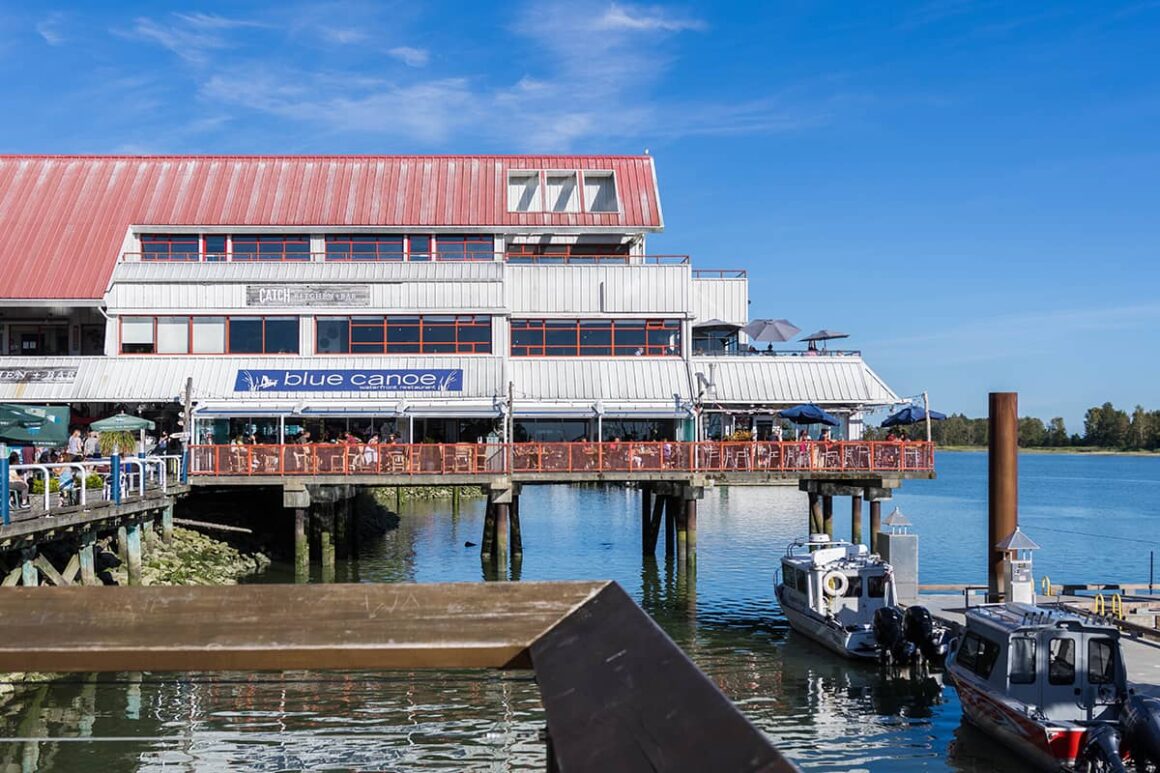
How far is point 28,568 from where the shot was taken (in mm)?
22047

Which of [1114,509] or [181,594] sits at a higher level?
[181,594]

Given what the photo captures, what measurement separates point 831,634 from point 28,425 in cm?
2093

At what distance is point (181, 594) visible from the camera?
4.91 m

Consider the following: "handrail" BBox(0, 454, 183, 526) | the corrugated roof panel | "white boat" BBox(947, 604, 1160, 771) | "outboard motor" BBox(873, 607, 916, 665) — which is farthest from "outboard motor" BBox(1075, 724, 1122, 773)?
the corrugated roof panel

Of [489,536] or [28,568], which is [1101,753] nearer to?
[28,568]

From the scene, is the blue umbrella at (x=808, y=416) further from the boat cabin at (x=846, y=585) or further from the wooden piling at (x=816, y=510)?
the boat cabin at (x=846, y=585)

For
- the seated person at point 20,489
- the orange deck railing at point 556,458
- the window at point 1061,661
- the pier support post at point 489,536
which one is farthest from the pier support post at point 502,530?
the window at point 1061,661

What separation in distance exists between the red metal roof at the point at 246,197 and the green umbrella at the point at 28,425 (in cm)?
1308

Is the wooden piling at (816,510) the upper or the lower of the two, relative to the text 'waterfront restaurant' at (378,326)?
lower

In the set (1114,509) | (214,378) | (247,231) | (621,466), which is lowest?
(1114,509)

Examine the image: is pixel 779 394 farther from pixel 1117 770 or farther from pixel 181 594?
pixel 181 594

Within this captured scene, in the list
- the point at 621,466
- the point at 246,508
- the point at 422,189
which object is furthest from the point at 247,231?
the point at 621,466

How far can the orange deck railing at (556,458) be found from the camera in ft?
116

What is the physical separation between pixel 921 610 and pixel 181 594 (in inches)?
876
